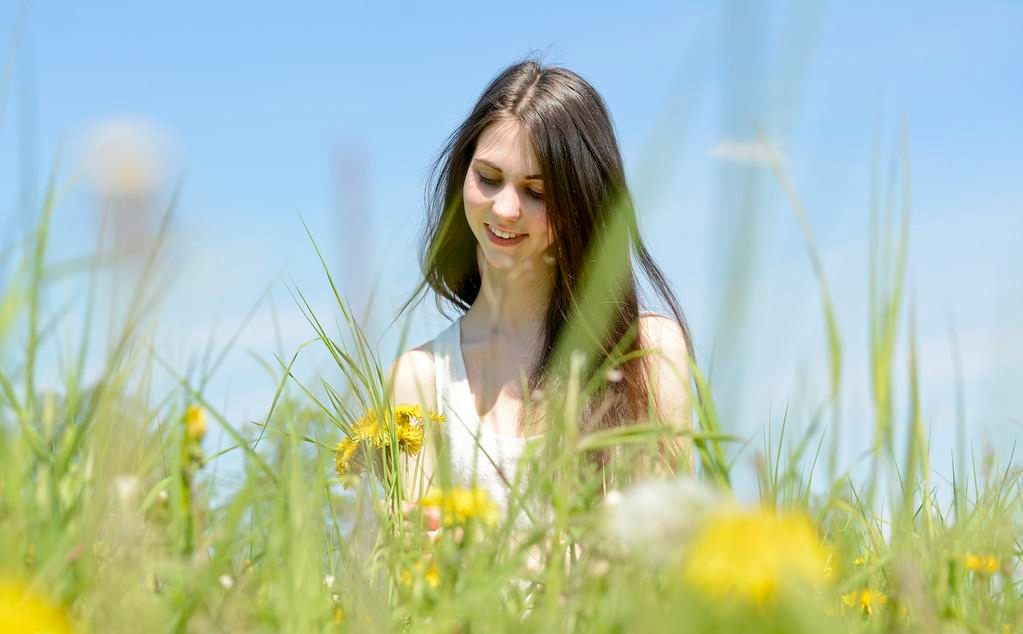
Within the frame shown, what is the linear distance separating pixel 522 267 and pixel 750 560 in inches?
110

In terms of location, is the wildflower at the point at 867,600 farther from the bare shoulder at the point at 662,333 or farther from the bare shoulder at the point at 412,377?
the bare shoulder at the point at 412,377

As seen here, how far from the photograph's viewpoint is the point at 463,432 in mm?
3684

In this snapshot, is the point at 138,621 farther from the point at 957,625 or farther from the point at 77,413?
the point at 957,625

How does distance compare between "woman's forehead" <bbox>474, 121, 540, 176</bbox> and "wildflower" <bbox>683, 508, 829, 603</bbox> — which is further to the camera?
"woman's forehead" <bbox>474, 121, 540, 176</bbox>

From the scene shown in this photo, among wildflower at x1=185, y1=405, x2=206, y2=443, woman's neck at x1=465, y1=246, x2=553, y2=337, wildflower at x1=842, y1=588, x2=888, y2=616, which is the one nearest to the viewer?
wildflower at x1=185, y1=405, x2=206, y2=443

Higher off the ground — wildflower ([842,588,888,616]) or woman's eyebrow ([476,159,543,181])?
woman's eyebrow ([476,159,543,181])

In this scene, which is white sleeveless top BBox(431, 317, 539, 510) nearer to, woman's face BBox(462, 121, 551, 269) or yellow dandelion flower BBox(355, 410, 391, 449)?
woman's face BBox(462, 121, 551, 269)

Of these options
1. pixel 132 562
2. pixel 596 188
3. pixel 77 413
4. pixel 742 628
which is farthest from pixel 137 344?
pixel 596 188

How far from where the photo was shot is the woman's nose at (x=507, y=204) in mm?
3281

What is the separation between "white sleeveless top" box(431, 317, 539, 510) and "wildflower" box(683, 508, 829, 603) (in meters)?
2.42

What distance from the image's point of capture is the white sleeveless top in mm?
3479

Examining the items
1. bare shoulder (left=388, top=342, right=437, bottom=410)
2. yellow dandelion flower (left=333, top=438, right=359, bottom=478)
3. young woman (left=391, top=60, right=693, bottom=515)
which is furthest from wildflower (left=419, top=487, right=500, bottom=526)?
bare shoulder (left=388, top=342, right=437, bottom=410)

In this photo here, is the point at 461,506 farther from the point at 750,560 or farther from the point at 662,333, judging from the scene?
the point at 662,333

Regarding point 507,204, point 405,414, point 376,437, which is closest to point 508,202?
point 507,204
